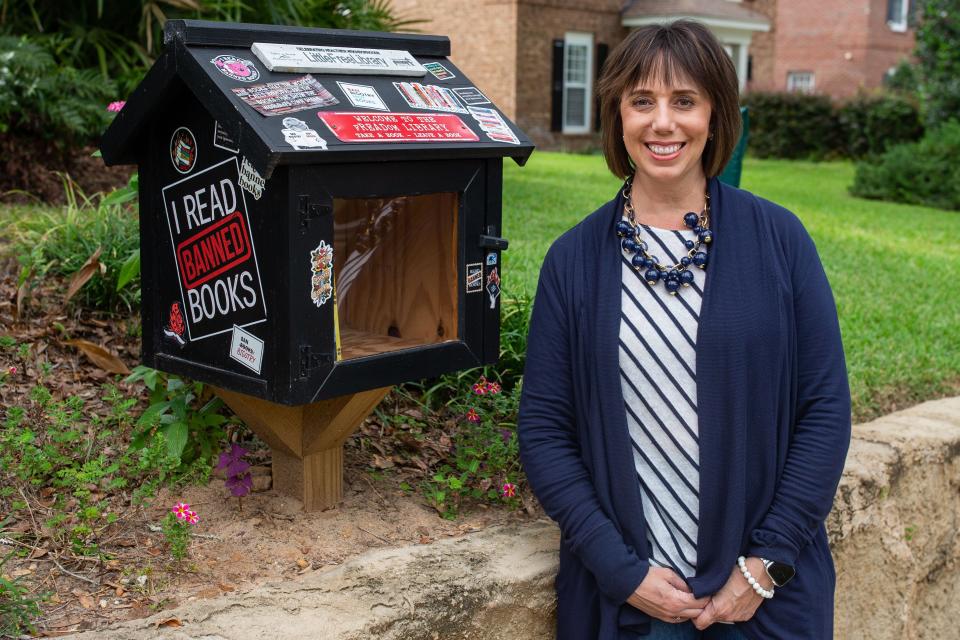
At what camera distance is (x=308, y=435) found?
268 cm

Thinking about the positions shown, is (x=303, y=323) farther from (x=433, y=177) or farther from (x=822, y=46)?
(x=822, y=46)

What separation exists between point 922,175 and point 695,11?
9.93 metres

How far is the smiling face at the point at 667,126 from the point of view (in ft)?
7.52

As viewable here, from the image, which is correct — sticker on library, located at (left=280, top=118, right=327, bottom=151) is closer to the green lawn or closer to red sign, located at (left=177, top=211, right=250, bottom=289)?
red sign, located at (left=177, top=211, right=250, bottom=289)

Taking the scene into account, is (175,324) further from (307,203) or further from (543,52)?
(543,52)

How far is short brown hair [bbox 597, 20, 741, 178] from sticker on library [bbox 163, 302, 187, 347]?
1128 millimetres

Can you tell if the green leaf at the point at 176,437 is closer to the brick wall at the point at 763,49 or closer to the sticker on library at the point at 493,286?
the sticker on library at the point at 493,286

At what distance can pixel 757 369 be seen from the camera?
2.25m

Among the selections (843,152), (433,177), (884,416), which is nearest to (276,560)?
(433,177)

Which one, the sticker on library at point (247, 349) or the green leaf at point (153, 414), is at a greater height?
the sticker on library at point (247, 349)

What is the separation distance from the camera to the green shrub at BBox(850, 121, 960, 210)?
12594 mm

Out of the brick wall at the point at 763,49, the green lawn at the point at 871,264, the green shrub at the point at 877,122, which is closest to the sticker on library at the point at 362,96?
the green lawn at the point at 871,264

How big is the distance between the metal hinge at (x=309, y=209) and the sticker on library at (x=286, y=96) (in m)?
0.19

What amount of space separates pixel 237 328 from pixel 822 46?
96.2 feet
